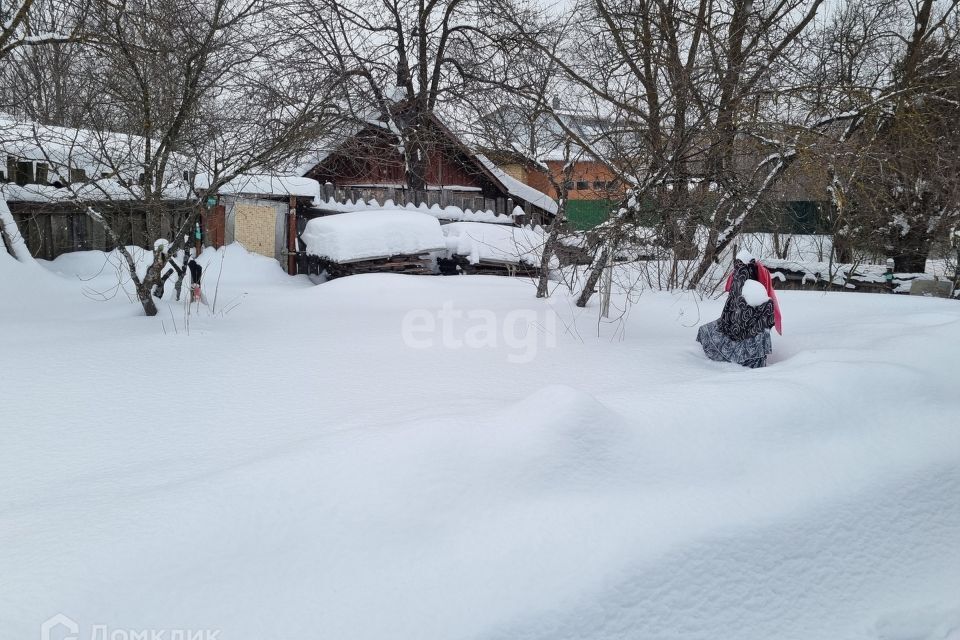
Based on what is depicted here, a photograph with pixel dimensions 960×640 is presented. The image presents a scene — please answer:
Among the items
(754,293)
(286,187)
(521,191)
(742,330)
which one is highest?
(521,191)

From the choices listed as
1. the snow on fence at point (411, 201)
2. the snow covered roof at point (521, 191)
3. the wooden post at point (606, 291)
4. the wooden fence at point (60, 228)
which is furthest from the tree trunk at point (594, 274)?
the snow covered roof at point (521, 191)

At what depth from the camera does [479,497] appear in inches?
114

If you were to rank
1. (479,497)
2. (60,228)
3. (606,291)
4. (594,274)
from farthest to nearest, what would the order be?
(60,228), (594,274), (606,291), (479,497)

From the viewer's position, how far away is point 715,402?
153 inches

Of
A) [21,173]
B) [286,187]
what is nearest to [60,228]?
[21,173]

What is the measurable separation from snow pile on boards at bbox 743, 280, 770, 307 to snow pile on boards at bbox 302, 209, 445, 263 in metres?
7.74

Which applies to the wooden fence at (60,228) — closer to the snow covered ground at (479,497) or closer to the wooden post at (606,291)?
the snow covered ground at (479,497)

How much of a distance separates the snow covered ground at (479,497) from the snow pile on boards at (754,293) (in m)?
0.66

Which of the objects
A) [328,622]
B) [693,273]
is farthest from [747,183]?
[328,622]

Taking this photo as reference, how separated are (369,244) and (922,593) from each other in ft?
34.3

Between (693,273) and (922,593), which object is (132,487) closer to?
(922,593)

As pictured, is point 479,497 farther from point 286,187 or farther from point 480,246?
point 286,187

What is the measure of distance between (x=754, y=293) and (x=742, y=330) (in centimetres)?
35

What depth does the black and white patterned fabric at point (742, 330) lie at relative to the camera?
5754 mm
